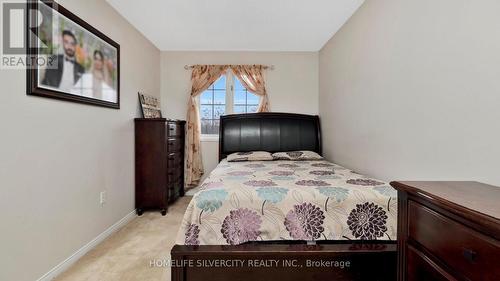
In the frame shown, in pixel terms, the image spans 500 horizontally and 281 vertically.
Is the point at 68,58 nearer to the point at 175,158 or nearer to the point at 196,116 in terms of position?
the point at 175,158

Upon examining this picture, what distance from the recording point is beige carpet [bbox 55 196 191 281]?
1821 mm

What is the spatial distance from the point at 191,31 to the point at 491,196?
3.24m

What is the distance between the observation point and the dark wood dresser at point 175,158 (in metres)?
3.21

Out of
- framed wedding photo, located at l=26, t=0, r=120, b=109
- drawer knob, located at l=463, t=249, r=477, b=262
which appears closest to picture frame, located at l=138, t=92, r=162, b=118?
framed wedding photo, located at l=26, t=0, r=120, b=109

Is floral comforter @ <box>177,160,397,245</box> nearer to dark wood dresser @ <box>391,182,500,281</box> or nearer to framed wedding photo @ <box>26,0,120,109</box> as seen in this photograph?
dark wood dresser @ <box>391,182,500,281</box>

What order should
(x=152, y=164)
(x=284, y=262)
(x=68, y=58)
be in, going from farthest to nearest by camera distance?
(x=152, y=164) → (x=68, y=58) → (x=284, y=262)

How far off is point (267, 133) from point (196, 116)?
114 centimetres

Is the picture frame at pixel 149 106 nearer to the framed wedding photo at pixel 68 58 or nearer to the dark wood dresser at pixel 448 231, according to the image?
the framed wedding photo at pixel 68 58

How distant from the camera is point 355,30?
8.81ft

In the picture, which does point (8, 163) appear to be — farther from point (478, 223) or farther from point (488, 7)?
point (488, 7)

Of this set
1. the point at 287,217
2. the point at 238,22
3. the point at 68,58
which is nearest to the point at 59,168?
the point at 68,58

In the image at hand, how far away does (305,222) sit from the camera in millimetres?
1536

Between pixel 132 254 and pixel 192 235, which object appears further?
pixel 132 254

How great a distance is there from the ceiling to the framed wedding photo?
58 centimetres
